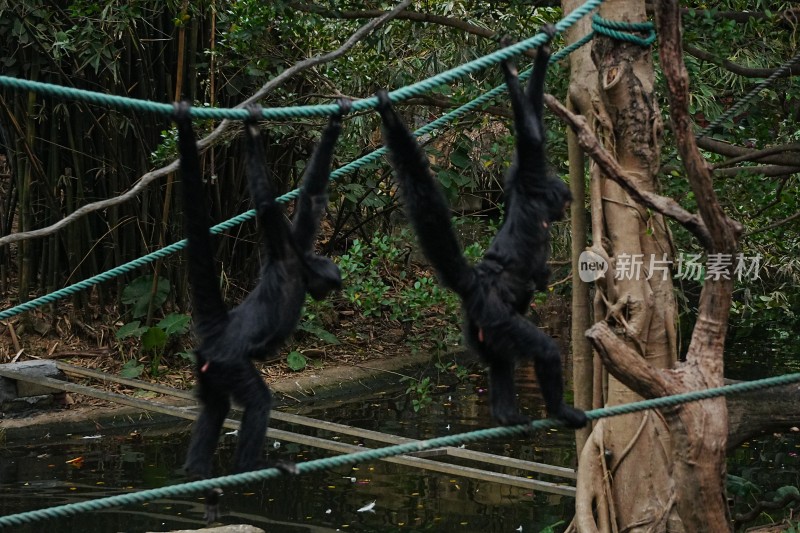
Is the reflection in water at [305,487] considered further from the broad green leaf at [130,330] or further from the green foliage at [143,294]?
the green foliage at [143,294]

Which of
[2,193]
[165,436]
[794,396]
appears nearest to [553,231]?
[794,396]

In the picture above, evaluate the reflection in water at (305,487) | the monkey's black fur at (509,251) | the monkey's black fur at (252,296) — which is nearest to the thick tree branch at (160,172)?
the monkey's black fur at (252,296)

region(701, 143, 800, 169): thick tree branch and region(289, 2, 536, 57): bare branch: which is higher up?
region(289, 2, 536, 57): bare branch

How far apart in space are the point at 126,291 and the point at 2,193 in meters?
2.29

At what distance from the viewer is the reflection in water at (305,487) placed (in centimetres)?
717

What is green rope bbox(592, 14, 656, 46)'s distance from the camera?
4824 millimetres

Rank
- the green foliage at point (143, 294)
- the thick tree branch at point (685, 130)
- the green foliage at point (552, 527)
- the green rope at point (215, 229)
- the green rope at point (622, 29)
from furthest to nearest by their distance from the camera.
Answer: the green foliage at point (143, 294) < the green foliage at point (552, 527) < the green rope at point (622, 29) < the green rope at point (215, 229) < the thick tree branch at point (685, 130)

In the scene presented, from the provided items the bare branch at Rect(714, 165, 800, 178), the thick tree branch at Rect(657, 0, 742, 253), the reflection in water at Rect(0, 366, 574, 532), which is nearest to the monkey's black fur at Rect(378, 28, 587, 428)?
the thick tree branch at Rect(657, 0, 742, 253)

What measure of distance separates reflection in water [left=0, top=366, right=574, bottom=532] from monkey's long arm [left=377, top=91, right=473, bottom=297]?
3.41m

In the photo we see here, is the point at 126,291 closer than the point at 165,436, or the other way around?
the point at 165,436

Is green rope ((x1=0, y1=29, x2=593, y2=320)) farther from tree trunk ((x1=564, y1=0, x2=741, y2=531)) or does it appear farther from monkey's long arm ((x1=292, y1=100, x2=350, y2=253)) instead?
tree trunk ((x1=564, y1=0, x2=741, y2=531))

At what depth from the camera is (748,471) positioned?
26.0ft

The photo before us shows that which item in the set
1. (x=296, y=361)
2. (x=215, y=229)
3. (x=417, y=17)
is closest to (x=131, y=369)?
(x=296, y=361)

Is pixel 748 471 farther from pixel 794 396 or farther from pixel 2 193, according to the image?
pixel 2 193
